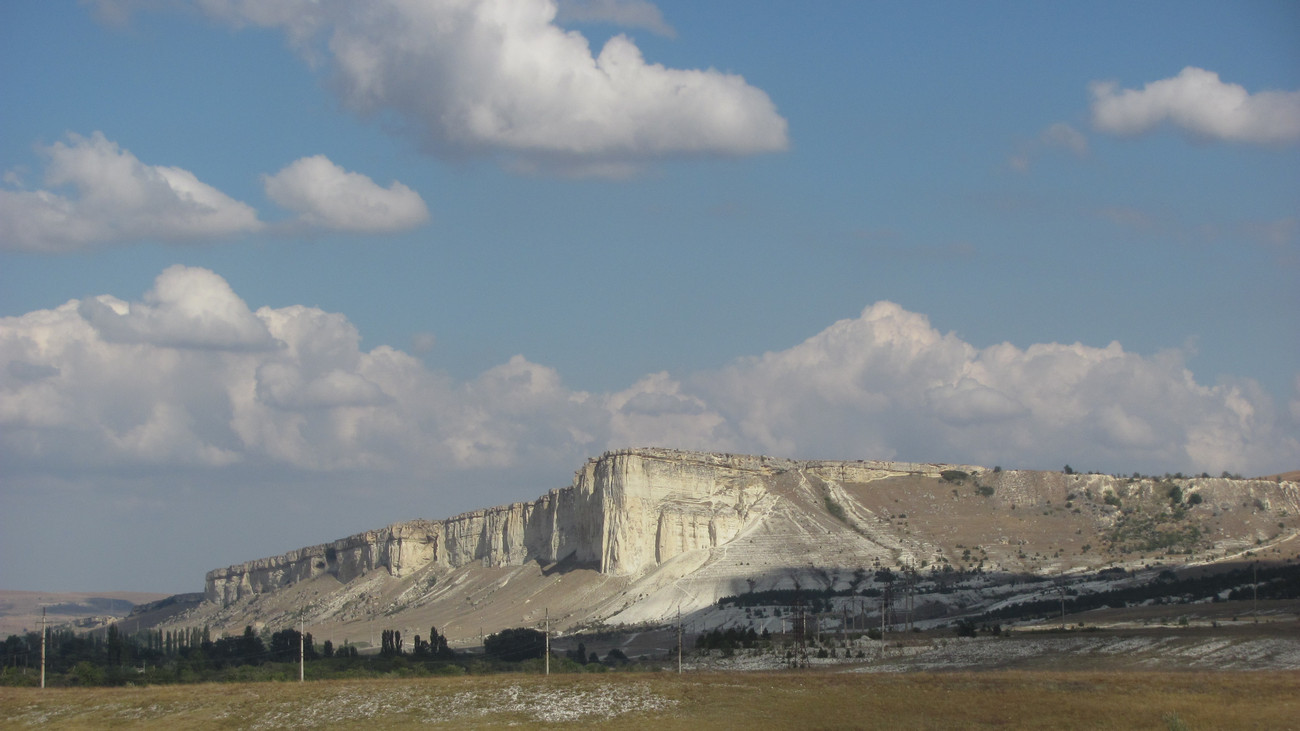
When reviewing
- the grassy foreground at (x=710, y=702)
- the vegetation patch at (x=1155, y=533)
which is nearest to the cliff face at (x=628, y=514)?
the vegetation patch at (x=1155, y=533)

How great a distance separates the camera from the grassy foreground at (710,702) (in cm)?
4784

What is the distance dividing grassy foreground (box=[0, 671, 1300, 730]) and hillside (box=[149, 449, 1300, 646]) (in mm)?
50016

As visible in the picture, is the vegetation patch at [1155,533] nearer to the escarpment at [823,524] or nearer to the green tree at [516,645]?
the escarpment at [823,524]

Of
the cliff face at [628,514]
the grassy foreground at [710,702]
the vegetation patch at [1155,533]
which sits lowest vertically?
the grassy foreground at [710,702]

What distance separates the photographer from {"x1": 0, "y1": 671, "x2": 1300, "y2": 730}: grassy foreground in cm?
4784

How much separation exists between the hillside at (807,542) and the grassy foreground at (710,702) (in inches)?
1969

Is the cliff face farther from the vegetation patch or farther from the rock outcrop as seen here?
the vegetation patch

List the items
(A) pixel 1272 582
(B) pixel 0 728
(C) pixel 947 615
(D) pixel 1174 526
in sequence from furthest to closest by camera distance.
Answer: (D) pixel 1174 526, (C) pixel 947 615, (A) pixel 1272 582, (B) pixel 0 728

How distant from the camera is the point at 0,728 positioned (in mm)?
57656

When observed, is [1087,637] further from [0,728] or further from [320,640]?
[320,640]

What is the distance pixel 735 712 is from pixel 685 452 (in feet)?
351

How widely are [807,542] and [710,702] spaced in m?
87.8

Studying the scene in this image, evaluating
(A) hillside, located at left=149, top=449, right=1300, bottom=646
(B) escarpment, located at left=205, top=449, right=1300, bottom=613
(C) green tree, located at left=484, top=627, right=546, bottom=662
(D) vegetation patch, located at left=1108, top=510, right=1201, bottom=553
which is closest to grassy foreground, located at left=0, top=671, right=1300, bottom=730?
(C) green tree, located at left=484, top=627, right=546, bottom=662

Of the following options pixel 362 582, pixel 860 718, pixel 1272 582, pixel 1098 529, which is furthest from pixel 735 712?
pixel 362 582
